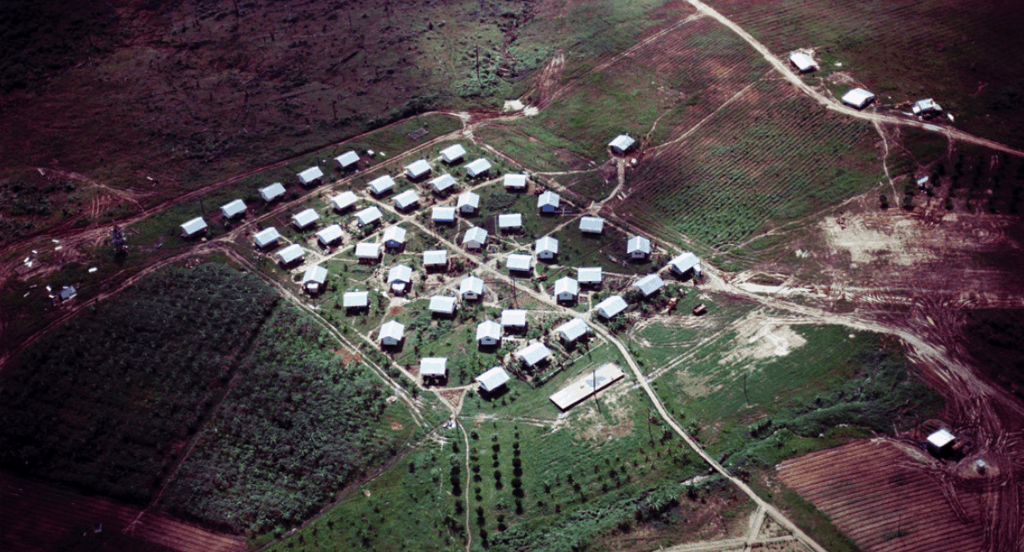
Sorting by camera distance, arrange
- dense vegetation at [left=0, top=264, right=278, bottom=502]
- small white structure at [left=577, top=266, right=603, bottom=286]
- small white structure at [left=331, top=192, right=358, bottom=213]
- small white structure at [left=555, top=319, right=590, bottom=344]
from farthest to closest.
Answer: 1. small white structure at [left=331, top=192, right=358, bottom=213]
2. small white structure at [left=577, top=266, right=603, bottom=286]
3. small white structure at [left=555, top=319, right=590, bottom=344]
4. dense vegetation at [left=0, top=264, right=278, bottom=502]

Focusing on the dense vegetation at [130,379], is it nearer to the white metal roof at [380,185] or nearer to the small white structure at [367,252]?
the small white structure at [367,252]

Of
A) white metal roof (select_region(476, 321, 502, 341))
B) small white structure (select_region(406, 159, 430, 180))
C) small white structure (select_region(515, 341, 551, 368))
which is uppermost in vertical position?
small white structure (select_region(406, 159, 430, 180))

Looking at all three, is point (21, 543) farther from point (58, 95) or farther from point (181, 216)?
point (58, 95)

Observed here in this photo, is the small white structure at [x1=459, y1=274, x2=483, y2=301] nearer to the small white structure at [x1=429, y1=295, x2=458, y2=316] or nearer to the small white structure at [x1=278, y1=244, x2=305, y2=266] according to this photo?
the small white structure at [x1=429, y1=295, x2=458, y2=316]

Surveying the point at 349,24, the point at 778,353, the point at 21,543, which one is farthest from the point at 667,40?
the point at 21,543

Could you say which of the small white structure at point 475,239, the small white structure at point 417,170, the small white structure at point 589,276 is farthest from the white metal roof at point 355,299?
the small white structure at point 589,276

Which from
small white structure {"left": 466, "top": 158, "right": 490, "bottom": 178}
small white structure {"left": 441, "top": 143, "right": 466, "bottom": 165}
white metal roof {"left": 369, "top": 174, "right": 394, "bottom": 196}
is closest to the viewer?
white metal roof {"left": 369, "top": 174, "right": 394, "bottom": 196}

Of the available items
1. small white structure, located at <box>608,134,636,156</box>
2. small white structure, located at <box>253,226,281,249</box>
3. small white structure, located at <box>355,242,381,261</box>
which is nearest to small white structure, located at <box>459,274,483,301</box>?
small white structure, located at <box>355,242,381,261</box>
